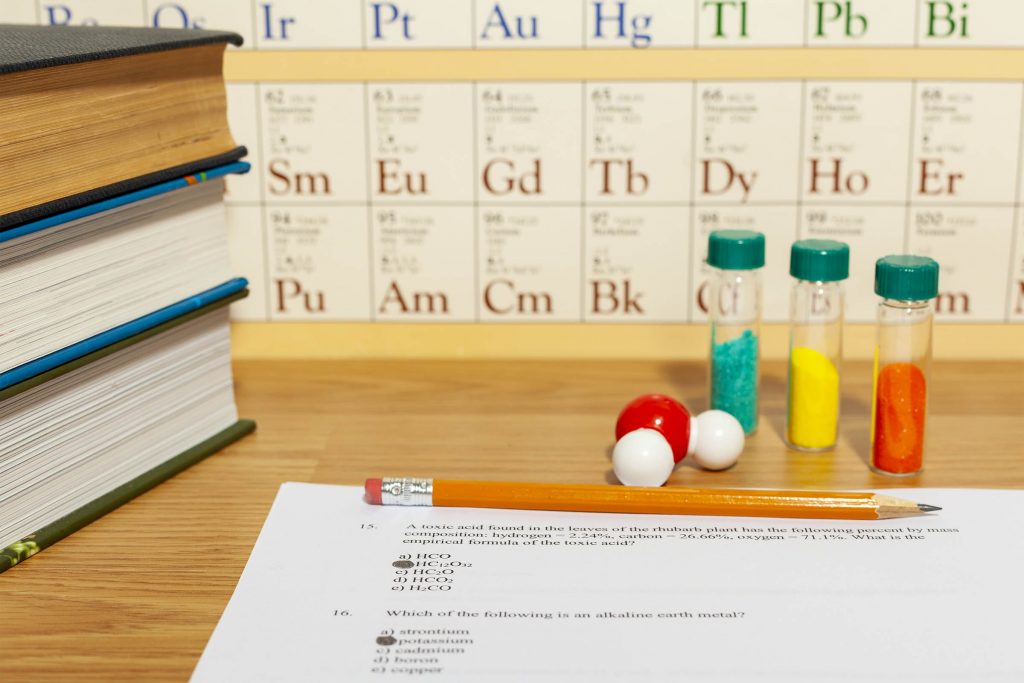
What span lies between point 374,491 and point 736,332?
1.28ft

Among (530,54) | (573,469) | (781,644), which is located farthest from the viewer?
(530,54)

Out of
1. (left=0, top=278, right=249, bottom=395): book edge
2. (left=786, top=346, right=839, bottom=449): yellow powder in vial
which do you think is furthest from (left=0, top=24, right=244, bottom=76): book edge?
(left=786, top=346, right=839, bottom=449): yellow powder in vial

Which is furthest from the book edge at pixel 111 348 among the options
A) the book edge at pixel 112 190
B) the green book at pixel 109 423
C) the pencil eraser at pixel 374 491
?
the pencil eraser at pixel 374 491

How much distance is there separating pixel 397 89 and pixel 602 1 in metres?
0.22

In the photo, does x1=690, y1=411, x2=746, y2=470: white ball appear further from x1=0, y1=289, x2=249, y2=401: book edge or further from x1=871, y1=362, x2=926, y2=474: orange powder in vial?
x1=0, y1=289, x2=249, y2=401: book edge

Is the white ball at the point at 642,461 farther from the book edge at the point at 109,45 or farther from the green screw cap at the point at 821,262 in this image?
the book edge at the point at 109,45

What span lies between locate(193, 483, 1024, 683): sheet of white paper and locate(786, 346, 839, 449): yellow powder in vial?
4.8 inches

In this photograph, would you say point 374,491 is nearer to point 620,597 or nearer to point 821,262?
point 620,597

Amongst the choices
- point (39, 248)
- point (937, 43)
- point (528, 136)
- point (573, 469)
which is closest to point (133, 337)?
point (39, 248)

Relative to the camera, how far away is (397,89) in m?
1.12

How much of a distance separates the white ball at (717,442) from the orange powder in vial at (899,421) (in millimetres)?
107

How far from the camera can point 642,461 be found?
815 millimetres

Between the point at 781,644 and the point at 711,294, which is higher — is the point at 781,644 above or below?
below

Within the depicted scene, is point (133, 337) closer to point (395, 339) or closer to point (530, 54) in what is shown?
point (395, 339)
